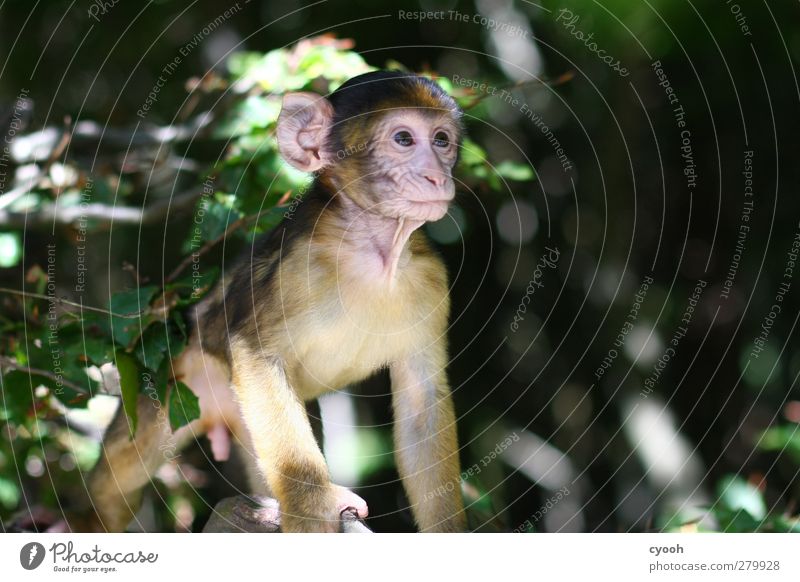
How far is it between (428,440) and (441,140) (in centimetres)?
117

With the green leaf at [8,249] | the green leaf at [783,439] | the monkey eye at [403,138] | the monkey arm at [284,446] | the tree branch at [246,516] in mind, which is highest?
the monkey eye at [403,138]

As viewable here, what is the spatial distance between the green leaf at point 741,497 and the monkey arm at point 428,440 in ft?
5.38

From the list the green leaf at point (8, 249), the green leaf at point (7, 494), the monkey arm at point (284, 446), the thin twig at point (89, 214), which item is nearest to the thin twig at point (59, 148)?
the thin twig at point (89, 214)

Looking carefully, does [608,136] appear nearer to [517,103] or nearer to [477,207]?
[517,103]

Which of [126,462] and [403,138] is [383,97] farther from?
[126,462]

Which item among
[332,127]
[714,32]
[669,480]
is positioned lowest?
[669,480]

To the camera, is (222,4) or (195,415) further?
(222,4)

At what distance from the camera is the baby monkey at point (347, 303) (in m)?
3.39

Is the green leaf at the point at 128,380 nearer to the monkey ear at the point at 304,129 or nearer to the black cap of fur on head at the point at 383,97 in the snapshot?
the monkey ear at the point at 304,129

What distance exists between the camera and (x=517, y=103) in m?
5.87

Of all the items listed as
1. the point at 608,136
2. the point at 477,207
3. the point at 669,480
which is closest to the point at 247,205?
the point at 477,207

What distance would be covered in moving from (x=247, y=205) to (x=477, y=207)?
1608mm

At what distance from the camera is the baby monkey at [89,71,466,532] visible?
11.1 ft

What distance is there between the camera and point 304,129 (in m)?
3.49
